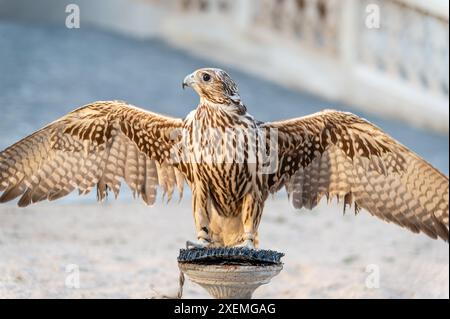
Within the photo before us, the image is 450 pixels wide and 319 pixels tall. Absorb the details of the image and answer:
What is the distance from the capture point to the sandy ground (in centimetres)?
668

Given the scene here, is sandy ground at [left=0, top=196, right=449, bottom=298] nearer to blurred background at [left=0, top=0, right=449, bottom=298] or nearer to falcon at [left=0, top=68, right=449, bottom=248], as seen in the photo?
blurred background at [left=0, top=0, right=449, bottom=298]

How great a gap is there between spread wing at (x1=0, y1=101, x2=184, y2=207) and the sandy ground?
1.13 metres

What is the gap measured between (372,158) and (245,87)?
8129 mm

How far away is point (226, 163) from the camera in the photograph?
444 cm

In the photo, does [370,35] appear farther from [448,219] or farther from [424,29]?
[448,219]

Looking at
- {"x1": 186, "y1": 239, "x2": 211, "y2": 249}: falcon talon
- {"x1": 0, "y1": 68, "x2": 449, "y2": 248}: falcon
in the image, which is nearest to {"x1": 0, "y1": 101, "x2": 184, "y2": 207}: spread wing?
{"x1": 0, "y1": 68, "x2": 449, "y2": 248}: falcon

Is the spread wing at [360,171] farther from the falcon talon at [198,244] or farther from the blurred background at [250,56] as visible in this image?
the blurred background at [250,56]

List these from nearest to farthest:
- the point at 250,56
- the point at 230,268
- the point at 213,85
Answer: the point at 230,268, the point at 213,85, the point at 250,56

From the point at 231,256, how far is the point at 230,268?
0.06 metres

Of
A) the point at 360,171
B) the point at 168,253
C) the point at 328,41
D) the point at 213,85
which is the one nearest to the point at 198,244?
the point at 213,85

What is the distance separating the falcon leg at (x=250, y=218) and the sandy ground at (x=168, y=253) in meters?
1.44

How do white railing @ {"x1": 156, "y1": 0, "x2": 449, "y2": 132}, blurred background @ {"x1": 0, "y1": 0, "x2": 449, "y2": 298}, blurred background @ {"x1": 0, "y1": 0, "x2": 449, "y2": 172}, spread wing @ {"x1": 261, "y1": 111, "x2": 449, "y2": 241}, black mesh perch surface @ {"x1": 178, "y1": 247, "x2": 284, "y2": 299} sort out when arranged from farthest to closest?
white railing @ {"x1": 156, "y1": 0, "x2": 449, "y2": 132}
blurred background @ {"x1": 0, "y1": 0, "x2": 449, "y2": 172}
blurred background @ {"x1": 0, "y1": 0, "x2": 449, "y2": 298}
spread wing @ {"x1": 261, "y1": 111, "x2": 449, "y2": 241}
black mesh perch surface @ {"x1": 178, "y1": 247, "x2": 284, "y2": 299}

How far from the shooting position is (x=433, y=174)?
4.66 meters

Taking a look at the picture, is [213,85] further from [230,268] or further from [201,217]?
[230,268]
